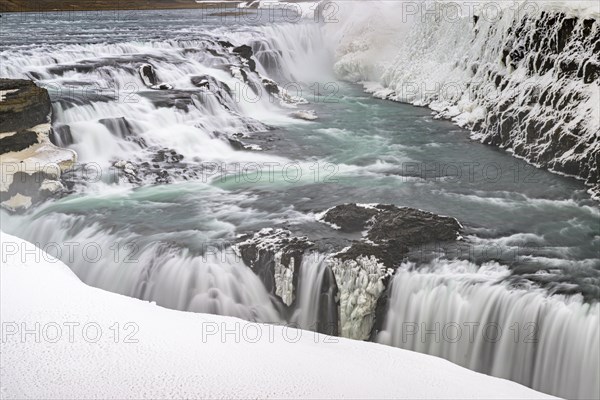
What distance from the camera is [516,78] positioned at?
1327 centimetres

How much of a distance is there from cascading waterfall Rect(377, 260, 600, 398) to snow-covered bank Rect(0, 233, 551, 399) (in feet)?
1.52

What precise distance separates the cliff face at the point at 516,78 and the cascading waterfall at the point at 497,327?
436 centimetres

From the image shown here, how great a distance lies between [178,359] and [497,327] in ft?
10.7

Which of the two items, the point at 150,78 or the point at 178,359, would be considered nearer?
the point at 178,359

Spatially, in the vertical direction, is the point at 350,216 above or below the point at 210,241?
above

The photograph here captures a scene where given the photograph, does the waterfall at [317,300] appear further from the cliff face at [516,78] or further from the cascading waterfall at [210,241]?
the cliff face at [516,78]

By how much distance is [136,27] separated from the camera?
83.0ft

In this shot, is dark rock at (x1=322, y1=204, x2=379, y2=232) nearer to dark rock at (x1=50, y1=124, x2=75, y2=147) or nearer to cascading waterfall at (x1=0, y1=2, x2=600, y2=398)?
cascading waterfall at (x1=0, y1=2, x2=600, y2=398)

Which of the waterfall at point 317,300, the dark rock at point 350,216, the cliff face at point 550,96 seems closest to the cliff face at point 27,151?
the dark rock at point 350,216

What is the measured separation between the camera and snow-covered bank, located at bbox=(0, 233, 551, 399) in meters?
4.95

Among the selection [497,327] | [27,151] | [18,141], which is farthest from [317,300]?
[18,141]

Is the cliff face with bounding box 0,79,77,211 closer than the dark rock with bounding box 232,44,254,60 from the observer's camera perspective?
Yes

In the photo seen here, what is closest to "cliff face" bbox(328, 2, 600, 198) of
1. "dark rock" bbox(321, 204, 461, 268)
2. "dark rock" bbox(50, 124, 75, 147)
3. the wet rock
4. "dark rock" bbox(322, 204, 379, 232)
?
"dark rock" bbox(321, 204, 461, 268)

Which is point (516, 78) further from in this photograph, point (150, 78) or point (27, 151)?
point (27, 151)
